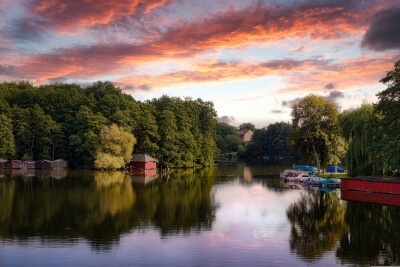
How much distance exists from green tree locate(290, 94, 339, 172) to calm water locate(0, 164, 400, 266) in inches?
1160

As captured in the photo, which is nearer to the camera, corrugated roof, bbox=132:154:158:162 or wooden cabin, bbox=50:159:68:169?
corrugated roof, bbox=132:154:158:162

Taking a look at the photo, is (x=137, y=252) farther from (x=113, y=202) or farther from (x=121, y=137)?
(x=121, y=137)

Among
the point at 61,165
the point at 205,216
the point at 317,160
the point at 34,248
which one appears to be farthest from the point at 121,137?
the point at 34,248

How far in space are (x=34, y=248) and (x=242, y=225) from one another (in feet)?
50.8

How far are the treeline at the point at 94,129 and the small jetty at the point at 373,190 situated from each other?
5663 cm

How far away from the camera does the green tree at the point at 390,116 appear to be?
165ft

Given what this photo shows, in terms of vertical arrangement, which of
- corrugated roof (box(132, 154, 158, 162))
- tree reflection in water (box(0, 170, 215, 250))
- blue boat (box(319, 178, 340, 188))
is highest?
corrugated roof (box(132, 154, 158, 162))

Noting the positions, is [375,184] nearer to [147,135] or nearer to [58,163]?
[147,135]

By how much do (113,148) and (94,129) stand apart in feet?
31.7

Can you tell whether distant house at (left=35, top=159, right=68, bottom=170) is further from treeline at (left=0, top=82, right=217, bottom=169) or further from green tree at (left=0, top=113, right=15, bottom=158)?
green tree at (left=0, top=113, right=15, bottom=158)

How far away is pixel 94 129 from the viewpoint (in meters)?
107

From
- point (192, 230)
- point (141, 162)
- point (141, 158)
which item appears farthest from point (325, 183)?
point (141, 158)

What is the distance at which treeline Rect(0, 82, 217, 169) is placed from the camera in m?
105

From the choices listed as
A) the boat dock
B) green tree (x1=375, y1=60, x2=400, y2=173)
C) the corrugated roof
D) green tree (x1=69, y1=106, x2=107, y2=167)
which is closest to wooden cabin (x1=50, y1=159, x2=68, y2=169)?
green tree (x1=69, y1=106, x2=107, y2=167)
